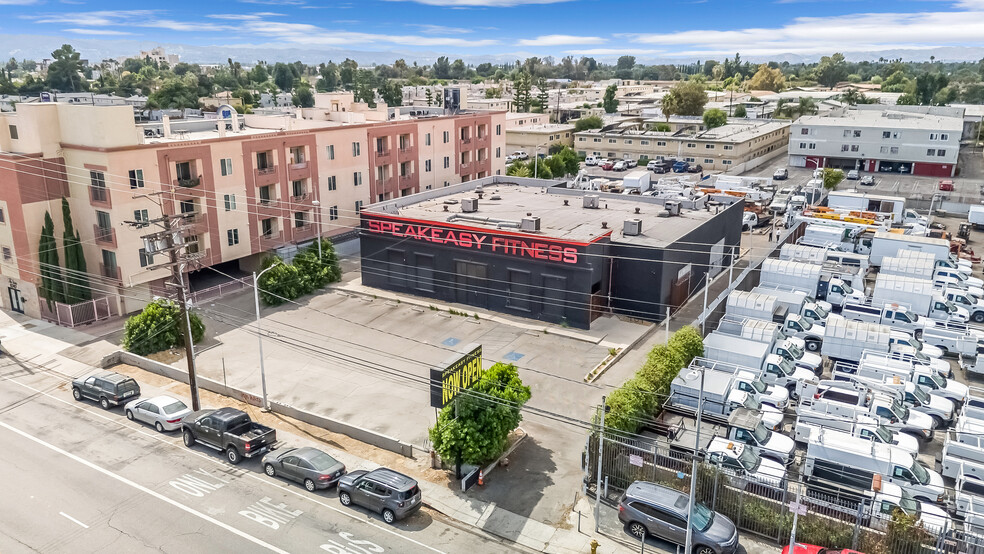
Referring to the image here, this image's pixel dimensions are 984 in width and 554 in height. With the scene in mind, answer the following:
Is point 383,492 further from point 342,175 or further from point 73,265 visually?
point 342,175

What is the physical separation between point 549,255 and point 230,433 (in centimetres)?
2115

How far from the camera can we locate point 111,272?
42500mm

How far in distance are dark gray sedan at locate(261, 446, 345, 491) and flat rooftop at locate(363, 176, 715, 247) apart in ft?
67.1

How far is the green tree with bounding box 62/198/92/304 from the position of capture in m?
42.1

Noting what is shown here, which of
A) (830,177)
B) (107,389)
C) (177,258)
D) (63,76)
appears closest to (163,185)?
(177,258)

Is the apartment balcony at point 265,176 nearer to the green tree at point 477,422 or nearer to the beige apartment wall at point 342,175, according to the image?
the beige apartment wall at point 342,175

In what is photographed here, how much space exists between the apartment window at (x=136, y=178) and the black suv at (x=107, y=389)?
47.6 ft

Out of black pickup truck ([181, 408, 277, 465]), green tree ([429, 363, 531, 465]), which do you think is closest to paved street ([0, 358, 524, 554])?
black pickup truck ([181, 408, 277, 465])

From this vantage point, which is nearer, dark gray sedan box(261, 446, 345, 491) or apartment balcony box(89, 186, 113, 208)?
dark gray sedan box(261, 446, 345, 491)

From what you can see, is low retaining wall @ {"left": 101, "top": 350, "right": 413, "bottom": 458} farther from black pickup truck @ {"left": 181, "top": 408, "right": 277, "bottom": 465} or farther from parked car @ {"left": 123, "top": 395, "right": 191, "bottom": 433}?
parked car @ {"left": 123, "top": 395, "right": 191, "bottom": 433}

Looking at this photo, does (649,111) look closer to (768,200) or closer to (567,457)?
(768,200)

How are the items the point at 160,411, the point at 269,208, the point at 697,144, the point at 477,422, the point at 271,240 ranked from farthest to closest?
the point at 697,144, the point at 271,240, the point at 269,208, the point at 160,411, the point at 477,422

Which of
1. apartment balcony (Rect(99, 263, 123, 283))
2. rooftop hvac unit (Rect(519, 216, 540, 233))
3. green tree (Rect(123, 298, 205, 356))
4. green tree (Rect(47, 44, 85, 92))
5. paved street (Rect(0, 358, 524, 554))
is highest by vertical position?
green tree (Rect(47, 44, 85, 92))

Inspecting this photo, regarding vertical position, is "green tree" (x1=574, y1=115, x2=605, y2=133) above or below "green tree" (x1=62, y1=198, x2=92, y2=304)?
Result: above
